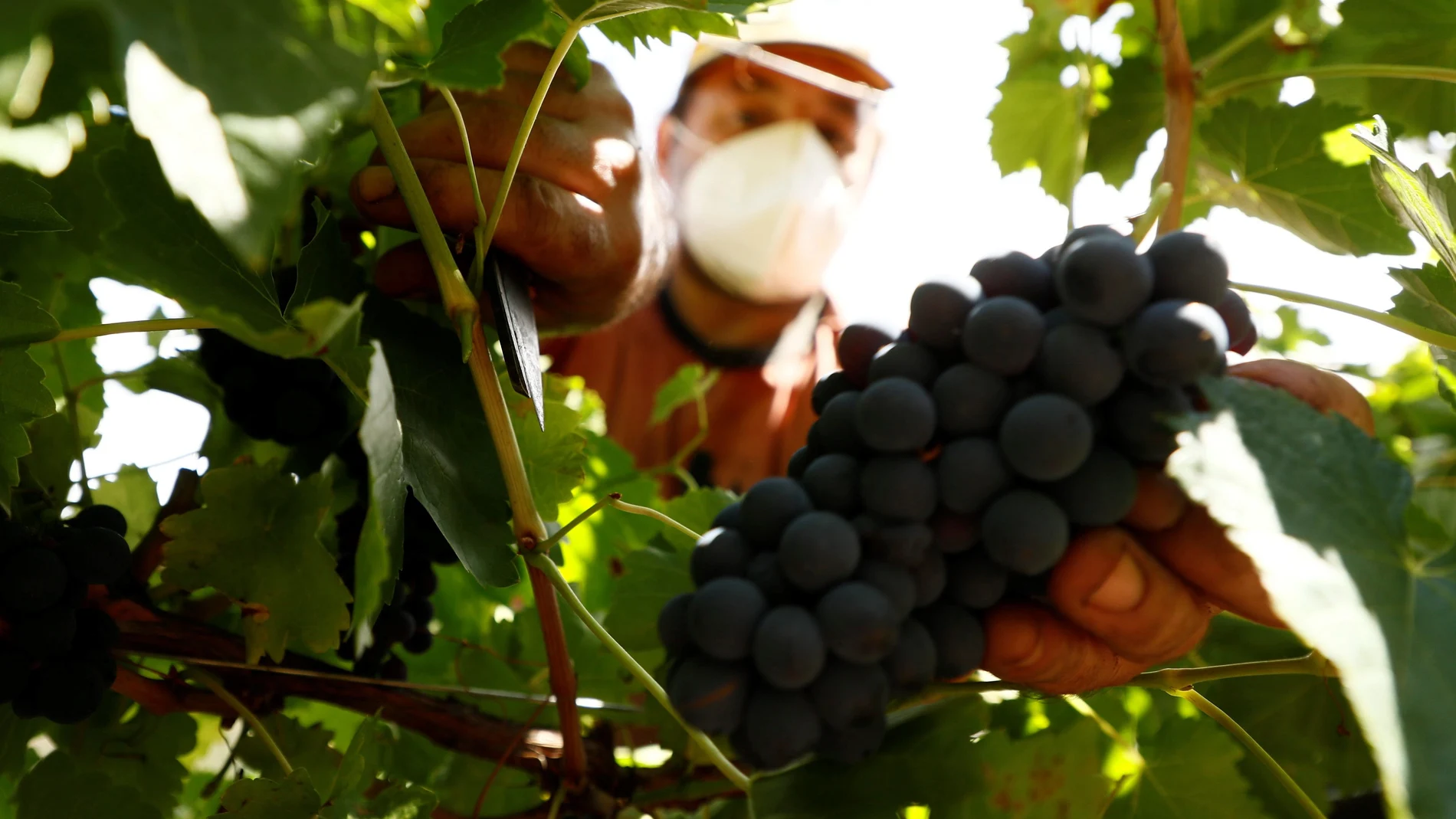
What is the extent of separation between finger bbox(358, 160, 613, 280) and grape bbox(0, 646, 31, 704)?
30 cm

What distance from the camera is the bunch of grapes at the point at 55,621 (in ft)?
1.76

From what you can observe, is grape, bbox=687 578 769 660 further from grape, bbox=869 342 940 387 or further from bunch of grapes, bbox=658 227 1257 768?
grape, bbox=869 342 940 387

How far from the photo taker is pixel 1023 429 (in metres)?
0.41

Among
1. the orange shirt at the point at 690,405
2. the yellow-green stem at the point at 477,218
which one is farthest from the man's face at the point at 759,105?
the yellow-green stem at the point at 477,218

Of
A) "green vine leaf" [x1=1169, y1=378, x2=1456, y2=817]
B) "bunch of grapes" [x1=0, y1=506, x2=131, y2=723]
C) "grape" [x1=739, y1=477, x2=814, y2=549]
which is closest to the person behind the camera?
"green vine leaf" [x1=1169, y1=378, x2=1456, y2=817]

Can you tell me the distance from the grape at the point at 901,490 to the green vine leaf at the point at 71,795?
1.55ft

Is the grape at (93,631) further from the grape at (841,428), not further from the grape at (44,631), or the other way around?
the grape at (841,428)

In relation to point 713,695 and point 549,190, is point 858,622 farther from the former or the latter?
point 549,190

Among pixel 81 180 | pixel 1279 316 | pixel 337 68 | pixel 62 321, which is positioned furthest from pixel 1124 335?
pixel 1279 316

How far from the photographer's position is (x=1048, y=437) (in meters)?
0.40

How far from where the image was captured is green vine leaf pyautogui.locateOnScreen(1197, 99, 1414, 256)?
0.80 meters

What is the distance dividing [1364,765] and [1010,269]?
531 millimetres

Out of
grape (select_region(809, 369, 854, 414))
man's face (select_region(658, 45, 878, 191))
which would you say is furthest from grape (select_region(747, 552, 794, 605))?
man's face (select_region(658, 45, 878, 191))

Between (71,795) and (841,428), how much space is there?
1.62 feet
